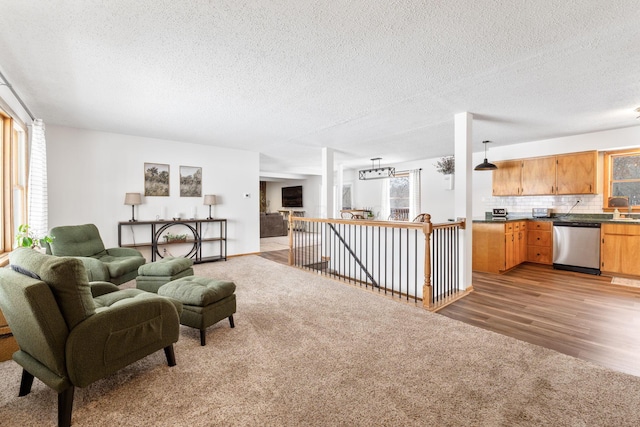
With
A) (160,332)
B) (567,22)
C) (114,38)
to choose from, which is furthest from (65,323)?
(567,22)

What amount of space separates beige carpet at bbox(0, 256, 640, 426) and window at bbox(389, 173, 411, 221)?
6.22 metres

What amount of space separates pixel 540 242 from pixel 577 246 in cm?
62

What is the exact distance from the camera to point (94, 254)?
414 centimetres

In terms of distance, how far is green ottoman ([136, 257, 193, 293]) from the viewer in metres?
3.27

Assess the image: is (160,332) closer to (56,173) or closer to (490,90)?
(490,90)

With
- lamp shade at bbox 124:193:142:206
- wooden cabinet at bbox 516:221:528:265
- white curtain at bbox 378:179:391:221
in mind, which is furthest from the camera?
white curtain at bbox 378:179:391:221

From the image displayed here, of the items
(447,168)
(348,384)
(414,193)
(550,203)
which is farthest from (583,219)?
(348,384)

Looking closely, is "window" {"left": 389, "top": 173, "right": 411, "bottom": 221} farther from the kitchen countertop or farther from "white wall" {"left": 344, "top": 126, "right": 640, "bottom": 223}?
the kitchen countertop

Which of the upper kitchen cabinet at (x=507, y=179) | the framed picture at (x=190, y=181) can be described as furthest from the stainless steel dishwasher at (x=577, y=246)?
the framed picture at (x=190, y=181)

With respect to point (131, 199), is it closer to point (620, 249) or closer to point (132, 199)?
point (132, 199)

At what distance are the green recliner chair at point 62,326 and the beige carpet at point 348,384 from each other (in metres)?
0.25

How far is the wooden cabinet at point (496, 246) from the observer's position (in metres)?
5.07

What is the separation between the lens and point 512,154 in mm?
6230

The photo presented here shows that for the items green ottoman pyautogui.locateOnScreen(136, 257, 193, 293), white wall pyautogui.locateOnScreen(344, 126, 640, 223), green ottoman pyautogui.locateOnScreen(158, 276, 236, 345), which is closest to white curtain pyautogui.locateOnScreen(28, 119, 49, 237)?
green ottoman pyautogui.locateOnScreen(136, 257, 193, 293)
